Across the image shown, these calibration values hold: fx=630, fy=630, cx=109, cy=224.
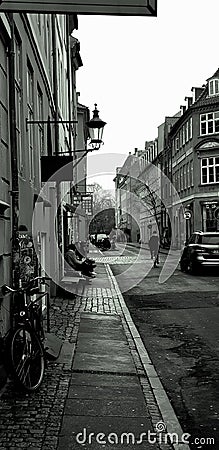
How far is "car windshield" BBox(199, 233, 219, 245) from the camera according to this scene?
2405 centimetres

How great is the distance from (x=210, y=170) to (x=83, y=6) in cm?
4680

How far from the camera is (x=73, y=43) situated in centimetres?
3722

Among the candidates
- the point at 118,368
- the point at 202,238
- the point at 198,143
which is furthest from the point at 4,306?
the point at 198,143

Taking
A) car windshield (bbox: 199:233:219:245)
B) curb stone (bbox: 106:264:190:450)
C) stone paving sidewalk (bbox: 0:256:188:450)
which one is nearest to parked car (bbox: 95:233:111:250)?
car windshield (bbox: 199:233:219:245)

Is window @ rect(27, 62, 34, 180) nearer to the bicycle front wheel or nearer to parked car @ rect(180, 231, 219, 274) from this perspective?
the bicycle front wheel

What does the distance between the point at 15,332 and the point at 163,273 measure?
64.3 ft

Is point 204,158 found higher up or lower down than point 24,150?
higher up

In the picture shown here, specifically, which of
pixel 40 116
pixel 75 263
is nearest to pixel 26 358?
pixel 40 116

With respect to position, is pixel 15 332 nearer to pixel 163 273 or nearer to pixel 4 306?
pixel 4 306

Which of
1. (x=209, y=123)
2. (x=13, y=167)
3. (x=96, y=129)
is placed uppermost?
(x=209, y=123)

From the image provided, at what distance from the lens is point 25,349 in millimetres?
6434

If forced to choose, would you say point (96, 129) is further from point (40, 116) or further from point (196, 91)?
point (196, 91)

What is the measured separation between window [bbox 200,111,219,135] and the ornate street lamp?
3544 cm

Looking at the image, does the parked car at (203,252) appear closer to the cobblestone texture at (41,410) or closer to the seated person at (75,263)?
the seated person at (75,263)
